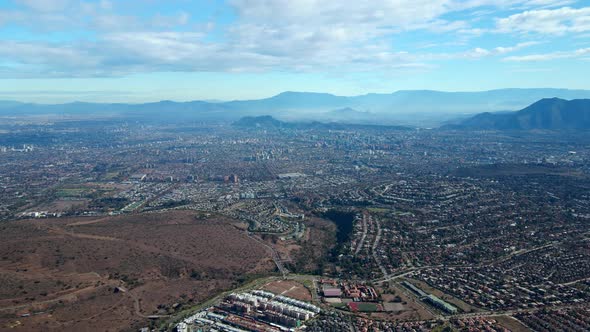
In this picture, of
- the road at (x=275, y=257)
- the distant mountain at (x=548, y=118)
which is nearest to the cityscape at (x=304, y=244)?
the road at (x=275, y=257)

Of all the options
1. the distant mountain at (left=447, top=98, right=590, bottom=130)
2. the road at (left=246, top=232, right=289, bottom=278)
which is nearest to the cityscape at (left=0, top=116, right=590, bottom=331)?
the road at (left=246, top=232, right=289, bottom=278)

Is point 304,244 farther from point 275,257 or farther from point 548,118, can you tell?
point 548,118

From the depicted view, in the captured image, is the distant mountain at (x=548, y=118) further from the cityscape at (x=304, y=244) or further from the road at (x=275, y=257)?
the road at (x=275, y=257)

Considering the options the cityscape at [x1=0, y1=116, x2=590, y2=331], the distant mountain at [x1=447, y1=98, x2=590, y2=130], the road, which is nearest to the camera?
the cityscape at [x1=0, y1=116, x2=590, y2=331]

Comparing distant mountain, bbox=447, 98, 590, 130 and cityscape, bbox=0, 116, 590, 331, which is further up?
distant mountain, bbox=447, 98, 590, 130

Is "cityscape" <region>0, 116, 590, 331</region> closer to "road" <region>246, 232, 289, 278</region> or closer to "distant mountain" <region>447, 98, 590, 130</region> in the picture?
"road" <region>246, 232, 289, 278</region>

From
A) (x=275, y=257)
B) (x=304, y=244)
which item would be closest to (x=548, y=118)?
(x=304, y=244)

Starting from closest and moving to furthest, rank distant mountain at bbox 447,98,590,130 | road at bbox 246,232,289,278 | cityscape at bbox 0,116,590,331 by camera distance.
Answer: cityscape at bbox 0,116,590,331
road at bbox 246,232,289,278
distant mountain at bbox 447,98,590,130

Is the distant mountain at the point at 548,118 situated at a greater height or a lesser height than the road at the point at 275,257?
greater

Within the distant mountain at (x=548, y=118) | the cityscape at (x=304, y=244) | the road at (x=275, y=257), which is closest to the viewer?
the cityscape at (x=304, y=244)
